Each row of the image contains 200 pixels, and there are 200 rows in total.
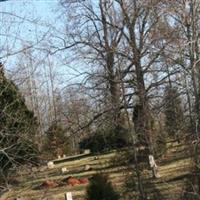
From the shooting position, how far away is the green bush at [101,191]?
1331 cm

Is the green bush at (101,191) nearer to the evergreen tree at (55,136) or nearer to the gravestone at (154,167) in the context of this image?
the gravestone at (154,167)

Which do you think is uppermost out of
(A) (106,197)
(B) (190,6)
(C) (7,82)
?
(B) (190,6)

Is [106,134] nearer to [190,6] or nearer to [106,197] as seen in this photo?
[190,6]

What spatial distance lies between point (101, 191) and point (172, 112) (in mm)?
7536

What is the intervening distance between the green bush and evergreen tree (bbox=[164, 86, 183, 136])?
3.84 meters

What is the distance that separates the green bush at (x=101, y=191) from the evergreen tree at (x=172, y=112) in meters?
3.84

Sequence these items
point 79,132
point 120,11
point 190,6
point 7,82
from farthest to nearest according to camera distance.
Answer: point 120,11
point 79,132
point 190,6
point 7,82

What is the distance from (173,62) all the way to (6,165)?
10667 millimetres

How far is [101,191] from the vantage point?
43.9 feet

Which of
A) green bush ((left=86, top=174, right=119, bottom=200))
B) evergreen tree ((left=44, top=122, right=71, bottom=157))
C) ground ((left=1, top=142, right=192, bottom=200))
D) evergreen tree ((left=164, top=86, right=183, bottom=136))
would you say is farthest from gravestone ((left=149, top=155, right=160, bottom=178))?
green bush ((left=86, top=174, right=119, bottom=200))

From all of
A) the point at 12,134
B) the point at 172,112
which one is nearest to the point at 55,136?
the point at 172,112

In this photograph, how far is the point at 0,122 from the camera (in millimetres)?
13469

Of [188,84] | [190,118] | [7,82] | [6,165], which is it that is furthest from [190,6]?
[6,165]

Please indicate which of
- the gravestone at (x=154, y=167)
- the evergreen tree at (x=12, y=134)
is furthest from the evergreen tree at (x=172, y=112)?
the evergreen tree at (x=12, y=134)
